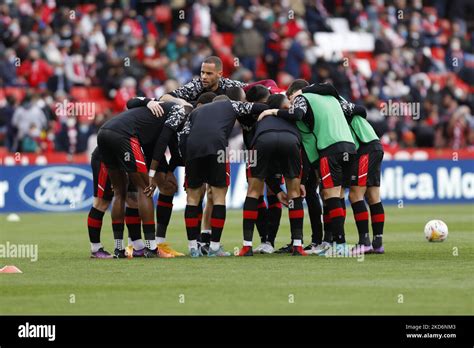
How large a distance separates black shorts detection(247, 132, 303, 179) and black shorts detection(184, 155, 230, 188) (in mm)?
413

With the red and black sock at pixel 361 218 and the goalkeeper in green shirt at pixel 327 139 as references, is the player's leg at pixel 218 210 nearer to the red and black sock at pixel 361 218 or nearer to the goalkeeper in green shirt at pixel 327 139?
the goalkeeper in green shirt at pixel 327 139

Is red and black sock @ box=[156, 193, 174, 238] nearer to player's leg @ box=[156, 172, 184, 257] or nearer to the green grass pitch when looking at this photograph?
player's leg @ box=[156, 172, 184, 257]

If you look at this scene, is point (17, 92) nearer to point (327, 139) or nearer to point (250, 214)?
point (250, 214)

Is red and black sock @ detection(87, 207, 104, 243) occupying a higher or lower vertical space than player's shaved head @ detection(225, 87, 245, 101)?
lower

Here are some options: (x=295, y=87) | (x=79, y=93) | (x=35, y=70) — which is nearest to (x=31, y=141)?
(x=79, y=93)

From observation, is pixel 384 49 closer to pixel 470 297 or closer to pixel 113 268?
pixel 113 268

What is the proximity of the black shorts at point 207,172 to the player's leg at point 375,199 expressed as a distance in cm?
207

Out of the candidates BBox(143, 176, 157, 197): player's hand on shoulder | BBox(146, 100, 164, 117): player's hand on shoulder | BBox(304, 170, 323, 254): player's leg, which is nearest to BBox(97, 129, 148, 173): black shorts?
BBox(143, 176, 157, 197): player's hand on shoulder

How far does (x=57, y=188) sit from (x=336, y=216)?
47.8 ft

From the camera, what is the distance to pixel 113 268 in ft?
49.4

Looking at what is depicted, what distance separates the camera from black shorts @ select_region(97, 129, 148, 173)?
15820 millimetres

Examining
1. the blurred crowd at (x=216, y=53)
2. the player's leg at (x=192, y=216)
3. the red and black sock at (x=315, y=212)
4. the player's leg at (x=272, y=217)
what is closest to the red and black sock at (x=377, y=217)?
the red and black sock at (x=315, y=212)

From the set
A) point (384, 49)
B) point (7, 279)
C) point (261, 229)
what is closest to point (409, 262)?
point (261, 229)

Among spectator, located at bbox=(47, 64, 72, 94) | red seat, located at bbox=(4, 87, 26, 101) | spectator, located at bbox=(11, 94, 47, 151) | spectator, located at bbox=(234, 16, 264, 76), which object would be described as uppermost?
spectator, located at bbox=(234, 16, 264, 76)
